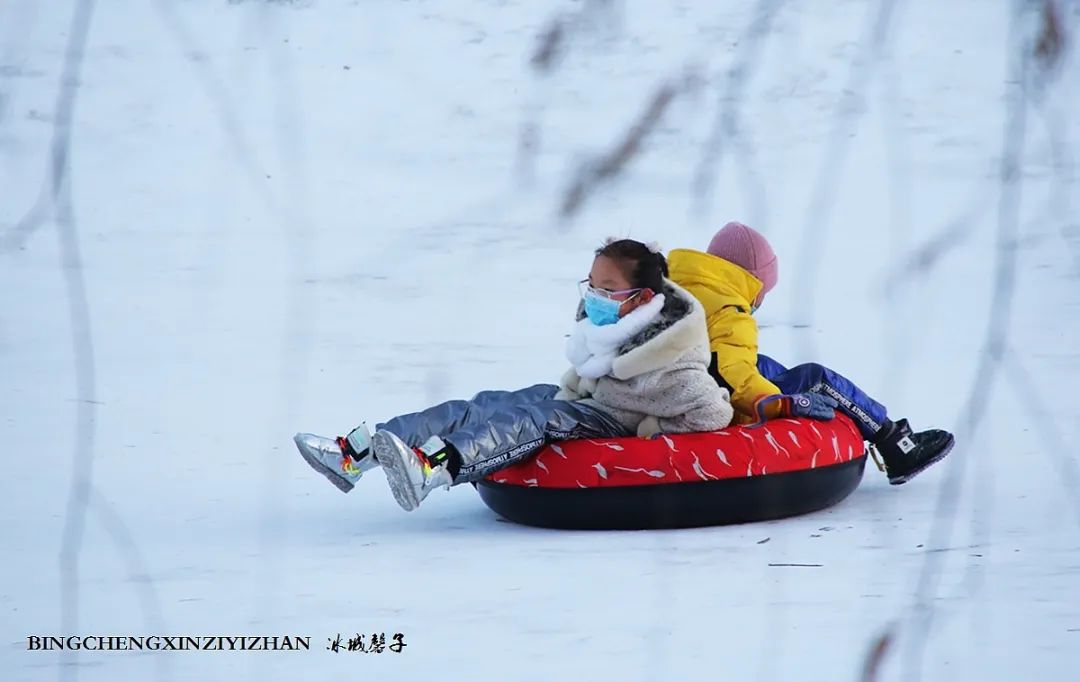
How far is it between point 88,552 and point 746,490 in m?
1.66

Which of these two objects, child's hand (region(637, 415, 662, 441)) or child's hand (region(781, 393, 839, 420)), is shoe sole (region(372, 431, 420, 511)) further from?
child's hand (region(781, 393, 839, 420))

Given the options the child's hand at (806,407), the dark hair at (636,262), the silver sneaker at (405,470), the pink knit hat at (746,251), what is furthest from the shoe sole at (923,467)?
the silver sneaker at (405,470)

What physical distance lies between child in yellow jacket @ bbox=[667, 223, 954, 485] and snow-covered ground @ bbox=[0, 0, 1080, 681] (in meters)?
0.18

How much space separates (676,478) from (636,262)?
1.88 feet

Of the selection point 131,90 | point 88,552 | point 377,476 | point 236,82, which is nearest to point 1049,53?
point 236,82

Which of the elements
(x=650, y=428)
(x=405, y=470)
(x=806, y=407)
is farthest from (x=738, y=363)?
(x=405, y=470)

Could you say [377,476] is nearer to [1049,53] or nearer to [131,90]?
[1049,53]

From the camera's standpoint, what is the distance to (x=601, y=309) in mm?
3814

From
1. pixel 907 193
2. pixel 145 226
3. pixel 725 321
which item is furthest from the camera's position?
pixel 907 193

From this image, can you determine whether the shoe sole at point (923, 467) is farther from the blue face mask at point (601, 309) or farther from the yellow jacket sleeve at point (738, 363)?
the blue face mask at point (601, 309)

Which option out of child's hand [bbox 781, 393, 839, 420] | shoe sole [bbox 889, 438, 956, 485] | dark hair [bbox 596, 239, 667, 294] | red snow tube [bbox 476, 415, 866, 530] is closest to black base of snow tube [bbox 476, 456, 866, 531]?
red snow tube [bbox 476, 415, 866, 530]

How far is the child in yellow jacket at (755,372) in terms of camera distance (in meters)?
3.91

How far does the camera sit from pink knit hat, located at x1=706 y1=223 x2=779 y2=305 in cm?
407

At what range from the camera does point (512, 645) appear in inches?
109
